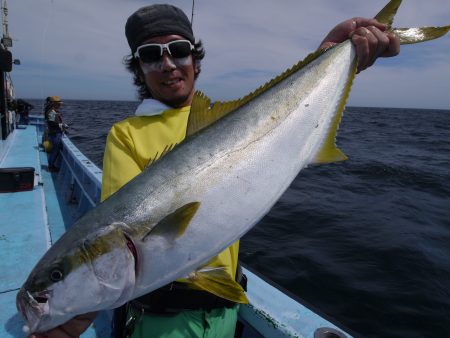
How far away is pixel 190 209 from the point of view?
5.34 ft

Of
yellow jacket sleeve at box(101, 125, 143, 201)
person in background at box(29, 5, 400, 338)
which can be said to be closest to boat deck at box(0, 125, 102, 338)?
person in background at box(29, 5, 400, 338)

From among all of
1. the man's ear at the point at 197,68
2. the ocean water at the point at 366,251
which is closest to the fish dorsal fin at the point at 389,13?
the man's ear at the point at 197,68

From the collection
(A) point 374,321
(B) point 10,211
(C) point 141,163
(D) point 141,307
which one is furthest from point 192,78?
(A) point 374,321

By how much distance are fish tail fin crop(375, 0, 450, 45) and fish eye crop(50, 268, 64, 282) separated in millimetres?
2577

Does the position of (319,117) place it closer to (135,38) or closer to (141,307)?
(135,38)

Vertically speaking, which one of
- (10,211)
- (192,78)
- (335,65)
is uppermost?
(335,65)

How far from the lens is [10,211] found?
186 inches

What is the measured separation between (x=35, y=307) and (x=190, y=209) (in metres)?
0.88

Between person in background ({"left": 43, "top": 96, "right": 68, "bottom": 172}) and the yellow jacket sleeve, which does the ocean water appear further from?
person in background ({"left": 43, "top": 96, "right": 68, "bottom": 172})

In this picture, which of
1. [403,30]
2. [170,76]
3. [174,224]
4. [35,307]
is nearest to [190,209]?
[174,224]

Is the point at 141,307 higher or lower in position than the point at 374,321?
higher

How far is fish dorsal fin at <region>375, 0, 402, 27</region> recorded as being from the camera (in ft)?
7.54

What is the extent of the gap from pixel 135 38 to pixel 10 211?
12.1ft

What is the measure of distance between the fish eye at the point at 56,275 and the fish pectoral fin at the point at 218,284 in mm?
639
